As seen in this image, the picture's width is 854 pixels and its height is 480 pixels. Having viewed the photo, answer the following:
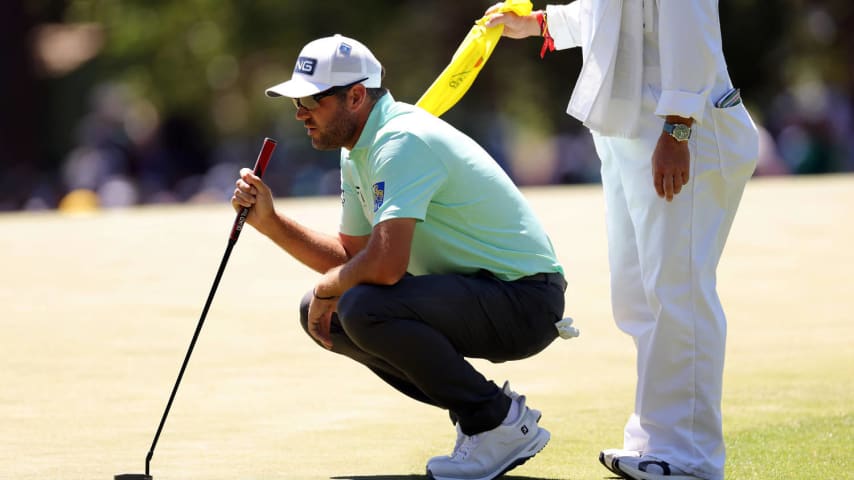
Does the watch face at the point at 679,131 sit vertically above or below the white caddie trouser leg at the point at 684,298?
above

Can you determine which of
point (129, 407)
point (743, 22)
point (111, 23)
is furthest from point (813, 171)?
point (129, 407)

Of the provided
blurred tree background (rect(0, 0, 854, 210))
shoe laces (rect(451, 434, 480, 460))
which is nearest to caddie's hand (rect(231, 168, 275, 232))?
shoe laces (rect(451, 434, 480, 460))

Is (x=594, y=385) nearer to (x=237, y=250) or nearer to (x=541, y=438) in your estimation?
(x=541, y=438)

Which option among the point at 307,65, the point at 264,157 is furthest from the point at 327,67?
the point at 264,157

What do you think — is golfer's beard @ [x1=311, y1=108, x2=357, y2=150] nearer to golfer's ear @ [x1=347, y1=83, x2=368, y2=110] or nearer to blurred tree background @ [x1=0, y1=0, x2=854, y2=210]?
golfer's ear @ [x1=347, y1=83, x2=368, y2=110]

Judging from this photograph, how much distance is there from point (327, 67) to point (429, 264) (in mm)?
755

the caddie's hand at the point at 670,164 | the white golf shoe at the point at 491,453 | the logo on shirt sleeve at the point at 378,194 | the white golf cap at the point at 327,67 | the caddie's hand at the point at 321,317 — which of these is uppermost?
the white golf cap at the point at 327,67

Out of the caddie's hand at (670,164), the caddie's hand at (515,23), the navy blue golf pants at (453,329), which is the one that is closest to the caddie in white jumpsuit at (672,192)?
Answer: the caddie's hand at (670,164)

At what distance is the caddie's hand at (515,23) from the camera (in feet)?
19.7

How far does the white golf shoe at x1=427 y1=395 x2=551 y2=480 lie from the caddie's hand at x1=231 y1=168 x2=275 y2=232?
1007mm

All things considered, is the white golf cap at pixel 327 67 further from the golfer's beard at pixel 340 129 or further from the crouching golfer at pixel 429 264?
the golfer's beard at pixel 340 129

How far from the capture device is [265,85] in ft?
103

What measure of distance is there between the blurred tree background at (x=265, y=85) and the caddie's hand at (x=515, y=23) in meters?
17.0

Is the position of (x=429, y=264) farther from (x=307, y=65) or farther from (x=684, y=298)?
(x=684, y=298)
